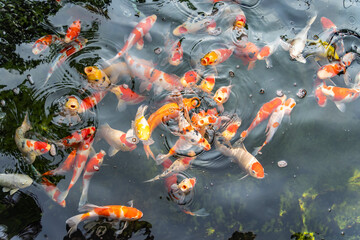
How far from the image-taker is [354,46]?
563 cm

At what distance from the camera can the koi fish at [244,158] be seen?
4.83 m

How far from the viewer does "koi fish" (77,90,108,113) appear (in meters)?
5.11

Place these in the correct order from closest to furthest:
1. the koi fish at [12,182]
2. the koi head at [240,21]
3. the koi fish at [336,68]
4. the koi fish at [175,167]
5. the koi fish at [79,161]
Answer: the koi fish at [12,182] < the koi fish at [79,161] < the koi fish at [175,167] < the koi fish at [336,68] < the koi head at [240,21]

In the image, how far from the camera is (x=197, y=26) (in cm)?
574

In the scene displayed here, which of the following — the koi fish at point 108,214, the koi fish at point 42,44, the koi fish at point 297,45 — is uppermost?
the koi fish at point 297,45

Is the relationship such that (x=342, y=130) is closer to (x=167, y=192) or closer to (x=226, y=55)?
(x=226, y=55)

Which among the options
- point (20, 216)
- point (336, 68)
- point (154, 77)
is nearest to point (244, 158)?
point (154, 77)

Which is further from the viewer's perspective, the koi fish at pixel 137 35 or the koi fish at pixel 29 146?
the koi fish at pixel 137 35

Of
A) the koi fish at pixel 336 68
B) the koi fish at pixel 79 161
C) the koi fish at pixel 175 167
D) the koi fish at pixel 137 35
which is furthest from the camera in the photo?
the koi fish at pixel 137 35

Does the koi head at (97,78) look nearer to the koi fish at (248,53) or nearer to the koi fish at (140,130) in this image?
the koi fish at (140,130)

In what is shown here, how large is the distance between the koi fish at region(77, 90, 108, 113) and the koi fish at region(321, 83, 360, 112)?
384 centimetres

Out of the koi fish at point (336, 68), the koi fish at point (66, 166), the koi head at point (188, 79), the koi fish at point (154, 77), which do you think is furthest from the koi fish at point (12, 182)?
the koi fish at point (336, 68)

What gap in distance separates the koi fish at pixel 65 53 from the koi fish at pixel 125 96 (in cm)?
107

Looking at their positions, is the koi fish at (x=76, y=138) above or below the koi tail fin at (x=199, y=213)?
above
